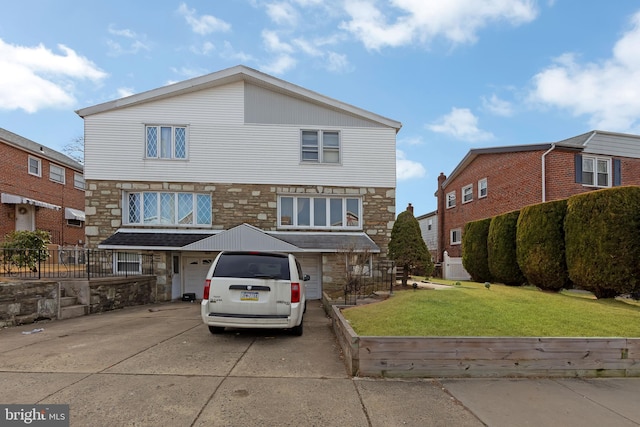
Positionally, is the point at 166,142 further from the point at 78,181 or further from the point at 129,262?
the point at 78,181

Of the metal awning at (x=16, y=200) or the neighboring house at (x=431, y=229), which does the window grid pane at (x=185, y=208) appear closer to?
the metal awning at (x=16, y=200)

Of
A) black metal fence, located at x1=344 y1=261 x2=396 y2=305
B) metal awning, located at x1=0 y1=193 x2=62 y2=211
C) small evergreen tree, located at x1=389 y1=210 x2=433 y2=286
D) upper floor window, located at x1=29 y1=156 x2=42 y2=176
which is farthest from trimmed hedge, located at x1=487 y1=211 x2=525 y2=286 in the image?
upper floor window, located at x1=29 y1=156 x2=42 y2=176

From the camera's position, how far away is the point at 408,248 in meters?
11.3

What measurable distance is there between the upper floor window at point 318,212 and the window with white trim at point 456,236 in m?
12.7

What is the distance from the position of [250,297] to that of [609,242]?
8.89 m

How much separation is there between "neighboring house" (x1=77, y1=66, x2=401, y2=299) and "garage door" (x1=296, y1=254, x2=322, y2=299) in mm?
41

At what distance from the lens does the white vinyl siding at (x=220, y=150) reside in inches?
567

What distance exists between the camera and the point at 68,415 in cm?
378

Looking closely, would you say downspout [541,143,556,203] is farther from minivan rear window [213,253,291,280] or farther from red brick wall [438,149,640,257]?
minivan rear window [213,253,291,280]

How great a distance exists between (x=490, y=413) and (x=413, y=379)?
112 centimetres

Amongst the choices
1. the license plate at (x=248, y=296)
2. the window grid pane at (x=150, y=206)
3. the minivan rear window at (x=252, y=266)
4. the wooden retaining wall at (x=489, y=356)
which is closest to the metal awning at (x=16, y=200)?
the window grid pane at (x=150, y=206)

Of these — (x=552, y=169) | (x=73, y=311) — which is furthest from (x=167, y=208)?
Result: (x=552, y=169)

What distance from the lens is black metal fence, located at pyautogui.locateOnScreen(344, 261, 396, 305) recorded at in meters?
10.6

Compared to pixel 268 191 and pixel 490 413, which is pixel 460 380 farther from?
pixel 268 191
